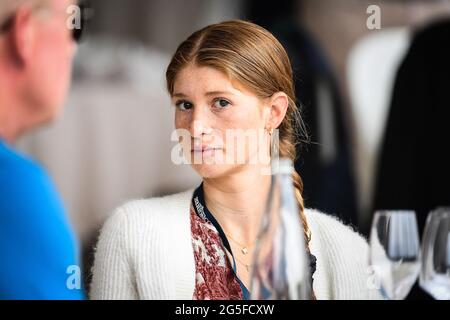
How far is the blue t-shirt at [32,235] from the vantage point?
591mm

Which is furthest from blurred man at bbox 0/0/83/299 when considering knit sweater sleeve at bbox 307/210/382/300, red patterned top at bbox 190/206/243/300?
knit sweater sleeve at bbox 307/210/382/300

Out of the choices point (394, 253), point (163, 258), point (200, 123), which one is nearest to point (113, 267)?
point (163, 258)

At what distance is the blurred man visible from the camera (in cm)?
59

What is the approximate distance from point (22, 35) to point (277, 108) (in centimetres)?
25

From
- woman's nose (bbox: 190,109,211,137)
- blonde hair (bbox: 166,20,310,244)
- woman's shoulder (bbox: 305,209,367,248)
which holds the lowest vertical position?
woman's shoulder (bbox: 305,209,367,248)

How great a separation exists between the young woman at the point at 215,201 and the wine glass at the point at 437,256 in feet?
0.18

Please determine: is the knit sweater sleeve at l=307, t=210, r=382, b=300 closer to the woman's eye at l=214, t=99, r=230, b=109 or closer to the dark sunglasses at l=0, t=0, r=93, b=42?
the woman's eye at l=214, t=99, r=230, b=109

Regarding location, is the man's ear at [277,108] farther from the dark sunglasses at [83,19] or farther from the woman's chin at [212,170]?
the dark sunglasses at [83,19]

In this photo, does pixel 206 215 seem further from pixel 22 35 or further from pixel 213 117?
pixel 22 35

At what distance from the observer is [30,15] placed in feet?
2.17

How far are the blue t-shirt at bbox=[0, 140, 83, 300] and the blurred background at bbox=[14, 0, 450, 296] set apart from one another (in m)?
0.07

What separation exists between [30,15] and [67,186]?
24cm
